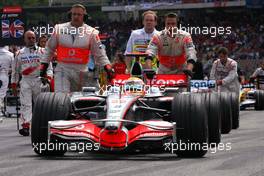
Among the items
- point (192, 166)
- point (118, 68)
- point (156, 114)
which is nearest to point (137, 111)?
point (156, 114)

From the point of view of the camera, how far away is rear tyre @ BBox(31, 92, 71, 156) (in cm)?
959

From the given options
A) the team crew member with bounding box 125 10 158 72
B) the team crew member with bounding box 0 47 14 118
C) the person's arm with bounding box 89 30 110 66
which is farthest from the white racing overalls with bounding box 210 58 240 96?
the person's arm with bounding box 89 30 110 66

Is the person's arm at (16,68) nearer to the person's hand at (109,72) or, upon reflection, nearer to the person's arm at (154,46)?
the person's arm at (154,46)

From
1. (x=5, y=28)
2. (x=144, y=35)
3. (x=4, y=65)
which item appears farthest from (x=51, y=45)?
(x=5, y=28)

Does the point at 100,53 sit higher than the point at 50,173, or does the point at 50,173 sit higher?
the point at 100,53

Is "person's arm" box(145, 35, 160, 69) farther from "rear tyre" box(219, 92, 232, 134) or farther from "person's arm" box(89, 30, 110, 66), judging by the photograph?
"rear tyre" box(219, 92, 232, 134)

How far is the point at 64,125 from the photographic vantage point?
9523 millimetres

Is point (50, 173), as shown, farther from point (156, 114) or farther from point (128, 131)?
point (156, 114)

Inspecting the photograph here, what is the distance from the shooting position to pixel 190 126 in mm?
9336

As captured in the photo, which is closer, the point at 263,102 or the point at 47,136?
the point at 47,136

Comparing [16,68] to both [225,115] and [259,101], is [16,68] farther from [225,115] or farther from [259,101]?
[259,101]

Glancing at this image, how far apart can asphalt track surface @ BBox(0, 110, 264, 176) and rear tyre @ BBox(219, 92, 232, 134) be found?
209 centimetres

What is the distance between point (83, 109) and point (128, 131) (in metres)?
0.89

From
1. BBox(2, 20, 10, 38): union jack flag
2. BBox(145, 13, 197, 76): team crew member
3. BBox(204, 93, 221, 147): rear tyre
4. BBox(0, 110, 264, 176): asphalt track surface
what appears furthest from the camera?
BBox(2, 20, 10, 38): union jack flag
